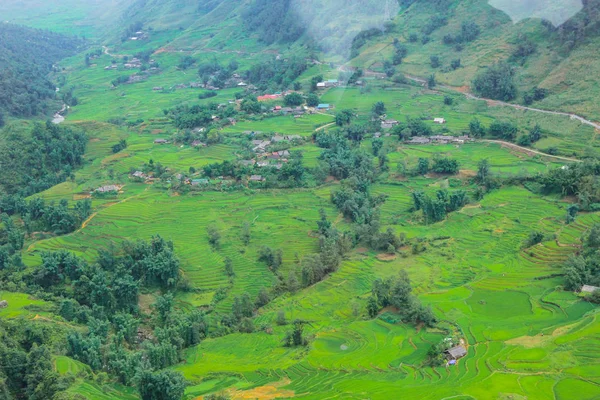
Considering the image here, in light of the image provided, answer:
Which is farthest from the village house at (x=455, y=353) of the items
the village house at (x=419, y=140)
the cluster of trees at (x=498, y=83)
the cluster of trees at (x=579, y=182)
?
the cluster of trees at (x=498, y=83)

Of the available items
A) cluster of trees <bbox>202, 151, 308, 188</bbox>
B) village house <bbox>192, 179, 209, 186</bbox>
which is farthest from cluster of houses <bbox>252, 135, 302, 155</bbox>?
village house <bbox>192, 179, 209, 186</bbox>

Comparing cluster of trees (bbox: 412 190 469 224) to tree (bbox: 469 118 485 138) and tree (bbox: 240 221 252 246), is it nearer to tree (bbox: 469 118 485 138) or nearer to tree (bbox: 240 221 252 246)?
tree (bbox: 469 118 485 138)

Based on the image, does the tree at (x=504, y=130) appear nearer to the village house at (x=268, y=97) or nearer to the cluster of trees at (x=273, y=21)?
the village house at (x=268, y=97)

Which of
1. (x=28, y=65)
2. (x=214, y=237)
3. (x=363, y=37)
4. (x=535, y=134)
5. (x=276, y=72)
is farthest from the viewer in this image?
(x=28, y=65)

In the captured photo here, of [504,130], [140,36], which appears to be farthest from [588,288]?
[140,36]

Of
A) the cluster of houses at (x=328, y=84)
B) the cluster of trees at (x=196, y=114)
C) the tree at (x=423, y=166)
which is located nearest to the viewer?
the tree at (x=423, y=166)

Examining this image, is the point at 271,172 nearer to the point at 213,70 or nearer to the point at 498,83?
the point at 498,83

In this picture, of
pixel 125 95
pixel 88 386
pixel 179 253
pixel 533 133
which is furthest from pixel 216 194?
pixel 125 95
